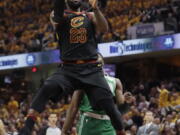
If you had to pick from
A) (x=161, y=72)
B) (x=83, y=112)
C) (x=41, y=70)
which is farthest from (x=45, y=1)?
(x=83, y=112)

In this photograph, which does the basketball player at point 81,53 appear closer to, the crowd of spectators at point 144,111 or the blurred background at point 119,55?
the crowd of spectators at point 144,111

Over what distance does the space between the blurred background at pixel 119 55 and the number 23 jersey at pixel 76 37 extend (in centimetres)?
705

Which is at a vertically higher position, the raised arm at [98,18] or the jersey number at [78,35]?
the raised arm at [98,18]

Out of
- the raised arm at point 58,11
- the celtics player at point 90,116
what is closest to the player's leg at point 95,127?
the celtics player at point 90,116

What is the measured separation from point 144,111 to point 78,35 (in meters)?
9.70

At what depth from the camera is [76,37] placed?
6.76 m

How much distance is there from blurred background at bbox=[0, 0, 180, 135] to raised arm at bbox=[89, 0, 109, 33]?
279 inches

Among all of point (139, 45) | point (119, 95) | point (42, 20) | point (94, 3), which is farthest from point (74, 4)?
point (42, 20)

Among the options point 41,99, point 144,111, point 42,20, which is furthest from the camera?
point 42,20

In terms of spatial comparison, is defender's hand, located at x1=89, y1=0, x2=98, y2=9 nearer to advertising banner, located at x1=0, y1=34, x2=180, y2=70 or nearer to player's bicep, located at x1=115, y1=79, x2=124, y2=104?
player's bicep, located at x1=115, y1=79, x2=124, y2=104

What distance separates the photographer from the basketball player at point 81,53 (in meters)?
6.68

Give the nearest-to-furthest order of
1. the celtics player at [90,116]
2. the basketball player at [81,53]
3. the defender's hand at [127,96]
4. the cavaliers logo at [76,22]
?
the basketball player at [81,53], the cavaliers logo at [76,22], the defender's hand at [127,96], the celtics player at [90,116]

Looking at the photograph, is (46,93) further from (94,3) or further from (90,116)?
(90,116)

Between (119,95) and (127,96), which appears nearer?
(127,96)
